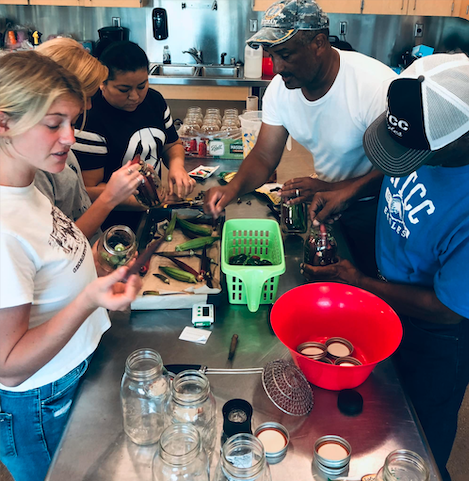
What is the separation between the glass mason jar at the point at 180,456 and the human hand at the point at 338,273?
83 cm

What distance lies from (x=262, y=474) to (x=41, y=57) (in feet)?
3.60

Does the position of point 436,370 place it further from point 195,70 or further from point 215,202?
point 195,70

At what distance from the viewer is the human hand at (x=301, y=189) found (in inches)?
77.5

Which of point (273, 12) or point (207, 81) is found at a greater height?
point (273, 12)

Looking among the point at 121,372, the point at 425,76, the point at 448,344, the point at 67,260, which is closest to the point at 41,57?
the point at 67,260

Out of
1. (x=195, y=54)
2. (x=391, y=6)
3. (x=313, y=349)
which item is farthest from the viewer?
(x=195, y=54)

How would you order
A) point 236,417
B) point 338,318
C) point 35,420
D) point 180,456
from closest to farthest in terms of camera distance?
point 180,456
point 236,417
point 35,420
point 338,318

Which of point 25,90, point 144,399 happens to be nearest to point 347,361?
point 144,399

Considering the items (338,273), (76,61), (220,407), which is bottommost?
(220,407)

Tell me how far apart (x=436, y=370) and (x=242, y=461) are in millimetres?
933

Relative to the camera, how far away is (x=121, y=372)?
1.34 metres

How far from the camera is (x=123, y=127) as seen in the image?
7.24 feet

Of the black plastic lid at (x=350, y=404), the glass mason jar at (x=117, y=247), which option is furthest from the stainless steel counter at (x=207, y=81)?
the black plastic lid at (x=350, y=404)

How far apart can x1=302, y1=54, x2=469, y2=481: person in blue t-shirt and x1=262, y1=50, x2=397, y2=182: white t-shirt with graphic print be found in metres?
0.42
